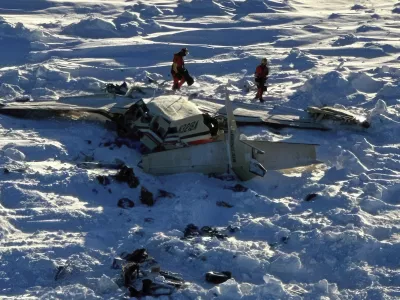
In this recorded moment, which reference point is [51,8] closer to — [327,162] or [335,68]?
[335,68]

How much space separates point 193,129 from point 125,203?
2467 mm

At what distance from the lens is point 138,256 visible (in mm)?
10594

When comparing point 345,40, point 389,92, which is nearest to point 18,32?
point 345,40

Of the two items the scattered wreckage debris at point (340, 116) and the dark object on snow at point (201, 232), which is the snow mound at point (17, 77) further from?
the dark object on snow at point (201, 232)

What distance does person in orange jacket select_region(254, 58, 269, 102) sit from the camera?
18.1m

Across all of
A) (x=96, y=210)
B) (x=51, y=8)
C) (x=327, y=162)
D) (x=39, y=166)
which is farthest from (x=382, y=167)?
(x=51, y=8)

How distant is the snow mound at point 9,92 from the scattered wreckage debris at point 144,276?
28.4ft

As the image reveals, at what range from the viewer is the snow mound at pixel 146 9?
2823 cm

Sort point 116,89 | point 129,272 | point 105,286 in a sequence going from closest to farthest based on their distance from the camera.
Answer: point 105,286 < point 129,272 < point 116,89

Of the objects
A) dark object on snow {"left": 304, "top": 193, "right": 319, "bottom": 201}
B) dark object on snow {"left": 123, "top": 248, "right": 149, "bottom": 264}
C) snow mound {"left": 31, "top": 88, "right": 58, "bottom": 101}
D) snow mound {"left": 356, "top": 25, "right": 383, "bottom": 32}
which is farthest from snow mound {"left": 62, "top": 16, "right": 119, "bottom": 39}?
dark object on snow {"left": 123, "top": 248, "right": 149, "bottom": 264}

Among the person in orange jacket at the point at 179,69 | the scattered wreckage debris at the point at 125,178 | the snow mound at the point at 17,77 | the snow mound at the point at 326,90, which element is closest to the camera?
the scattered wreckage debris at the point at 125,178

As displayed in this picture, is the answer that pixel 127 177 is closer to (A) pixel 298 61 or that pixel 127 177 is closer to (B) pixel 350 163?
(B) pixel 350 163

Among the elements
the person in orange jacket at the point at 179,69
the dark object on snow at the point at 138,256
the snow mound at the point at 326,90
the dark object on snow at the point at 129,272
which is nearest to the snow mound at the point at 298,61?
the snow mound at the point at 326,90

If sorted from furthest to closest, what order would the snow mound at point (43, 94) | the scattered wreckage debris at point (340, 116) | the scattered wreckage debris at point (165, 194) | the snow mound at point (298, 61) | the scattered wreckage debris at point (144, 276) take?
the snow mound at point (298, 61) → the snow mound at point (43, 94) → the scattered wreckage debris at point (340, 116) → the scattered wreckage debris at point (165, 194) → the scattered wreckage debris at point (144, 276)
